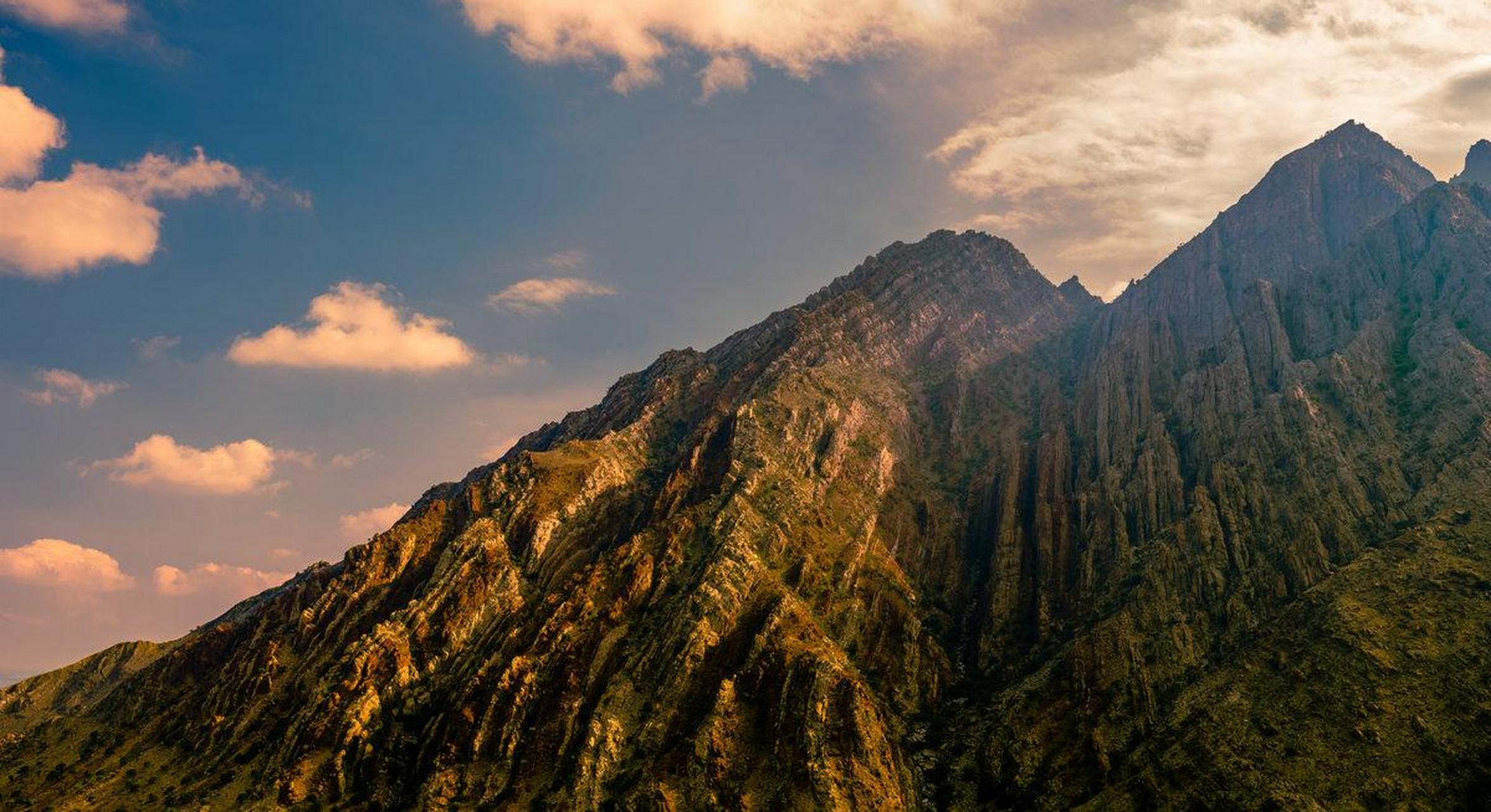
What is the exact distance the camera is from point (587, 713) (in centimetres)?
18500

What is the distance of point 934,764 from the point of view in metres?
181

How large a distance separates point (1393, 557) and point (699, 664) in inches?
6942

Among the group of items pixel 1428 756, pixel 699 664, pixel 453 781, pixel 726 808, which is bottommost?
pixel 1428 756

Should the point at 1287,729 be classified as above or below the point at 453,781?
below

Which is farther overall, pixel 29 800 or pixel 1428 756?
pixel 29 800

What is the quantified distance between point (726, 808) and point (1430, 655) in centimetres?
15100

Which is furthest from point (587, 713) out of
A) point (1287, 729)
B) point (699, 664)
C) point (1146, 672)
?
point (1287, 729)

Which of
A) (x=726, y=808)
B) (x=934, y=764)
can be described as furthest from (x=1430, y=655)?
(x=726, y=808)

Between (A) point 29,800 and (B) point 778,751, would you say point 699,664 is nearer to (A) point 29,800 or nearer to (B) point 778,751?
(B) point 778,751

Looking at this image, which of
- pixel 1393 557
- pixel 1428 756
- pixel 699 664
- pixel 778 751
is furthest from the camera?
pixel 699 664

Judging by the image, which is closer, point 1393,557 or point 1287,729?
point 1287,729

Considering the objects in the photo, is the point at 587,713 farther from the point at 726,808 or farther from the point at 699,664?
the point at 726,808

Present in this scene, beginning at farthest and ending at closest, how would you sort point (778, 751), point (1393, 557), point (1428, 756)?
1. point (1393, 557)
2. point (778, 751)
3. point (1428, 756)

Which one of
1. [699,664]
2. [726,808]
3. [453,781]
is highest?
[699,664]
